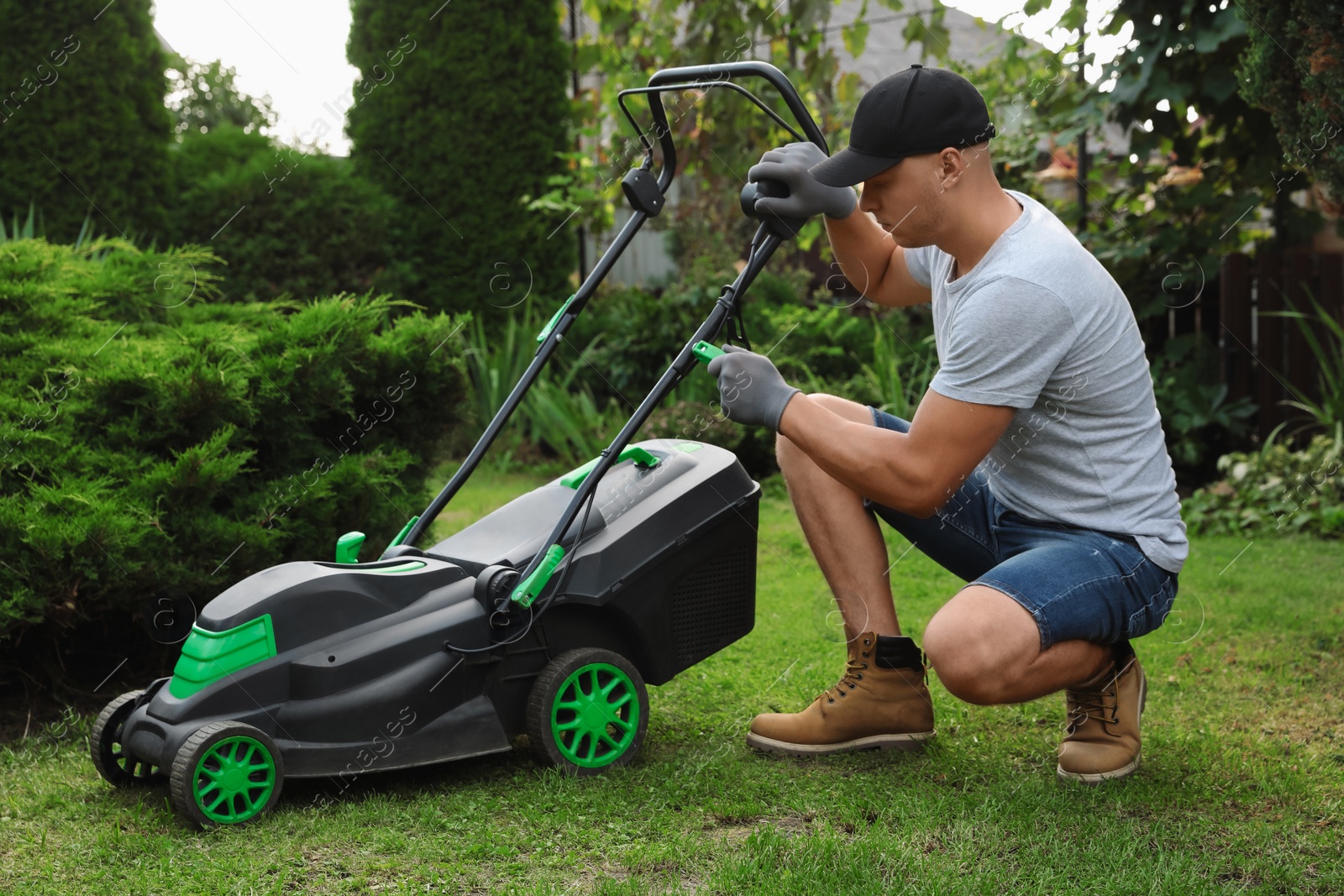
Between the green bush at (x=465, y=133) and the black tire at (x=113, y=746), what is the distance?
5639 mm

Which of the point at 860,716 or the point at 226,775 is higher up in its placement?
the point at 226,775

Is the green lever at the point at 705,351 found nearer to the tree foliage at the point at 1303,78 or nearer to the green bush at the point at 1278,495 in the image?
the tree foliage at the point at 1303,78

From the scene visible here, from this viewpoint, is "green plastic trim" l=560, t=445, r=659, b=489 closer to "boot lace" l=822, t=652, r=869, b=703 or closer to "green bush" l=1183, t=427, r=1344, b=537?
"boot lace" l=822, t=652, r=869, b=703

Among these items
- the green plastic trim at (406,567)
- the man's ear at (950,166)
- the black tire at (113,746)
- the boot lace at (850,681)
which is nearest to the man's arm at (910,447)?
the man's ear at (950,166)

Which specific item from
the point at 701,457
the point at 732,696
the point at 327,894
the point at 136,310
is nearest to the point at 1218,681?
the point at 732,696

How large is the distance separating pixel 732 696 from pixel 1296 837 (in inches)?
53.4

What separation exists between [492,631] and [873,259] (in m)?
1.21

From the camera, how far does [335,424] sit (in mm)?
3525

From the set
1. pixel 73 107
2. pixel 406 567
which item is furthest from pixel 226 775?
pixel 73 107

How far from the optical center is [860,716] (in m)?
2.65

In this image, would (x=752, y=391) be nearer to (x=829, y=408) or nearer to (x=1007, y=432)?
(x=829, y=408)

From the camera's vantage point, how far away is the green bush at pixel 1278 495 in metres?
5.00

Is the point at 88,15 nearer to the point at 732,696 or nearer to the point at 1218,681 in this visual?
the point at 732,696

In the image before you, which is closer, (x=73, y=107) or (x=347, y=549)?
(x=347, y=549)
